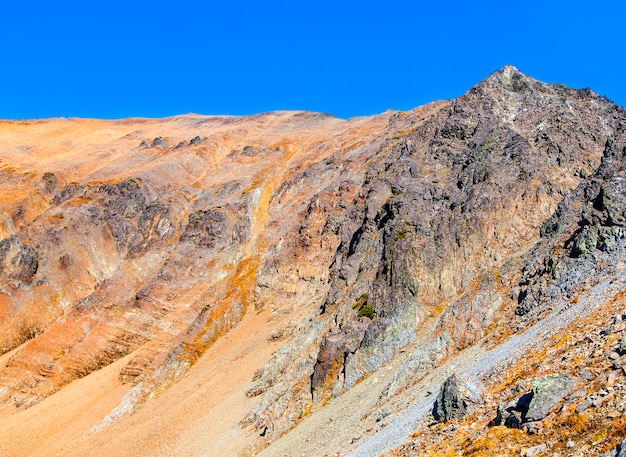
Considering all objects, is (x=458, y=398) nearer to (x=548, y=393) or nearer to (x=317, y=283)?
(x=548, y=393)

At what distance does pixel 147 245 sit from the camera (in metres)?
72.6

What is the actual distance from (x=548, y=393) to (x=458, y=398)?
3924 millimetres

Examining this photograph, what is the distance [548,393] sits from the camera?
13.2 m

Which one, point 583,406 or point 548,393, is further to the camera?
point 548,393

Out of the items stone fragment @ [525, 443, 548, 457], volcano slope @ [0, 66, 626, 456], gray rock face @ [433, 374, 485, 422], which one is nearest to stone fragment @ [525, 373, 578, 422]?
volcano slope @ [0, 66, 626, 456]

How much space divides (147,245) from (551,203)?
54.2m

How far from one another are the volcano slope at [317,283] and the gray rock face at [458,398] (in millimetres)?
728

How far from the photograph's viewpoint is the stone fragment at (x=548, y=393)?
1290 cm

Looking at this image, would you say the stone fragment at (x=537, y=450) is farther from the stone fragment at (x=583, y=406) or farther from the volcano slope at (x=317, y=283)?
the stone fragment at (x=583, y=406)

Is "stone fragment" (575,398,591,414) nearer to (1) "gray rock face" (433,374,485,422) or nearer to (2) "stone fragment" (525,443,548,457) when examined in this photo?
(2) "stone fragment" (525,443,548,457)

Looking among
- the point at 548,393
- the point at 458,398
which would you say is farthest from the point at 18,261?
the point at 548,393

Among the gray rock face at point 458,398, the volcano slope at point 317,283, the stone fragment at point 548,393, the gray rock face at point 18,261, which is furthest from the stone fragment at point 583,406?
the gray rock face at point 18,261

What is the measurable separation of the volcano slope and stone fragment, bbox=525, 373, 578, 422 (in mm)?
560

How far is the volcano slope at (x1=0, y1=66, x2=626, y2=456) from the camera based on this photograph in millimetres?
26766
